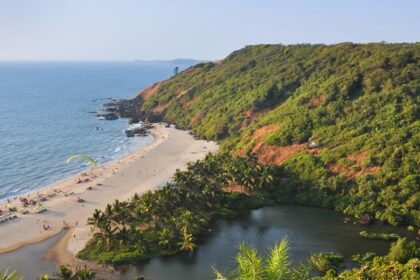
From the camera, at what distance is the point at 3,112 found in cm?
19900

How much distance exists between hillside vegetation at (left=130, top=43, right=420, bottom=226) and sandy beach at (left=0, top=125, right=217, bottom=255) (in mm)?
12848

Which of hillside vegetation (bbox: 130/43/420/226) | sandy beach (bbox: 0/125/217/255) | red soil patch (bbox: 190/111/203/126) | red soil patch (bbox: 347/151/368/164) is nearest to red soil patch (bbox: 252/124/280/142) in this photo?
hillside vegetation (bbox: 130/43/420/226)

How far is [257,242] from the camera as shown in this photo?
67.5 meters

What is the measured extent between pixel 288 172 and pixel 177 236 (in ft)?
110

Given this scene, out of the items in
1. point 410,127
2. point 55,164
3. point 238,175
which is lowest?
point 55,164

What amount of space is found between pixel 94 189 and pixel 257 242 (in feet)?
122

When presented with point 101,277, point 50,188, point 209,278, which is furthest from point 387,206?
point 50,188

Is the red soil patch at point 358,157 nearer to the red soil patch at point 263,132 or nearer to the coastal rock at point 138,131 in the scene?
the red soil patch at point 263,132

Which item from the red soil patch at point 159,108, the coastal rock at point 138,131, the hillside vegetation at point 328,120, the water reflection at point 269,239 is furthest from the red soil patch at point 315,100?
the red soil patch at point 159,108

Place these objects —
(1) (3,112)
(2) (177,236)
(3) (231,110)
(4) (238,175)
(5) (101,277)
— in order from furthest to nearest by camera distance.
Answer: (1) (3,112), (3) (231,110), (4) (238,175), (2) (177,236), (5) (101,277)

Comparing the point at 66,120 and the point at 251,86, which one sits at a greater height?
the point at 251,86

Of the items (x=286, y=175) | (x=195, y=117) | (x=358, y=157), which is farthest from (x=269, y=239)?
(x=195, y=117)

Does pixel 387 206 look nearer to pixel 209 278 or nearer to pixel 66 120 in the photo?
pixel 209 278

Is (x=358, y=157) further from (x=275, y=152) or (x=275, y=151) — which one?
(x=275, y=151)
